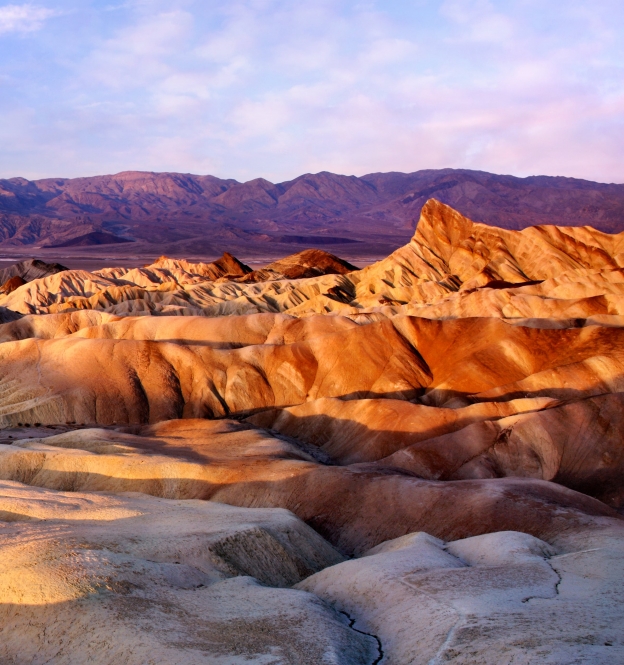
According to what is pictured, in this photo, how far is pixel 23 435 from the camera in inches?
1209

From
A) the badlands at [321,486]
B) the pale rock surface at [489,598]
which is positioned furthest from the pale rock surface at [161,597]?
the pale rock surface at [489,598]

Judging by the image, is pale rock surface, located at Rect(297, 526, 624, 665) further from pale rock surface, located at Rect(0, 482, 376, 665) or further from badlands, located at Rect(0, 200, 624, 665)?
pale rock surface, located at Rect(0, 482, 376, 665)

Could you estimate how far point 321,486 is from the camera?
22.3 metres

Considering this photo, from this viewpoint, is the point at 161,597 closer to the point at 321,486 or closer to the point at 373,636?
the point at 373,636

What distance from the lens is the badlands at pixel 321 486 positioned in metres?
10.5

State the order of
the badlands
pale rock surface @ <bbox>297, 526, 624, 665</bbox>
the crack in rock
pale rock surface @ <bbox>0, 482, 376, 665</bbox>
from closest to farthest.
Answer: pale rock surface @ <bbox>297, 526, 624, 665</bbox>
pale rock surface @ <bbox>0, 482, 376, 665</bbox>
the crack in rock
the badlands

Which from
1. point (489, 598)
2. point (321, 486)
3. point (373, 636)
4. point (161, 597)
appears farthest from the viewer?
point (321, 486)

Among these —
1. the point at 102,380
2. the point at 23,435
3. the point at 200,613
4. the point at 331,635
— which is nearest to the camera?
the point at 331,635

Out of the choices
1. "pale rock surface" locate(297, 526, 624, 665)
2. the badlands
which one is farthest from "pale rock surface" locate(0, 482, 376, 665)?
"pale rock surface" locate(297, 526, 624, 665)

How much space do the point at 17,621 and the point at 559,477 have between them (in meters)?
20.0

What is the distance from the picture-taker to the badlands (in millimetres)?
10453

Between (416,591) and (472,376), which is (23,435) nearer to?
(472,376)

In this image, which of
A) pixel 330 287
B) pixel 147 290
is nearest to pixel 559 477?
pixel 330 287

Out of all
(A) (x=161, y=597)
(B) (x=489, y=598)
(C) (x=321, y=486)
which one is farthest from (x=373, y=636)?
(C) (x=321, y=486)
